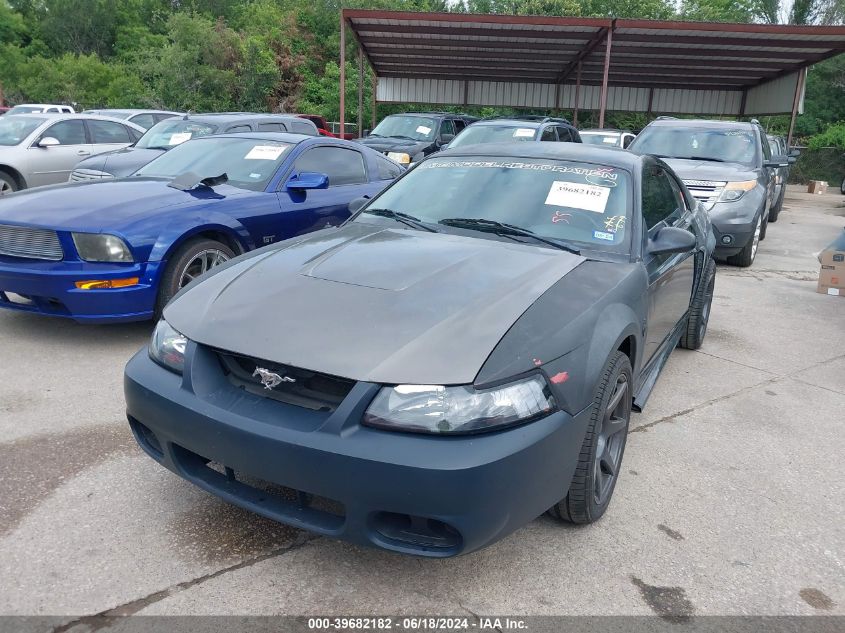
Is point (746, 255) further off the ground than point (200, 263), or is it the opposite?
point (200, 263)

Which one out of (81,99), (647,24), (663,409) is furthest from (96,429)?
(81,99)

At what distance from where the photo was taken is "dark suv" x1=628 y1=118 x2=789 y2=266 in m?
8.15

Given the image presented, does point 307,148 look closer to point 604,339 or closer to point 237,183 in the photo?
point 237,183

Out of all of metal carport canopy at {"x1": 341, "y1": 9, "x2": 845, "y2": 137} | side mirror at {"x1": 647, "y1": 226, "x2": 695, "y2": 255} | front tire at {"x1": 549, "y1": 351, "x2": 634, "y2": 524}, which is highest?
metal carport canopy at {"x1": 341, "y1": 9, "x2": 845, "y2": 137}

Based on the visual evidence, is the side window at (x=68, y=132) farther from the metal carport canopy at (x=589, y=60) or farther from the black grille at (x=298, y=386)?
the black grille at (x=298, y=386)

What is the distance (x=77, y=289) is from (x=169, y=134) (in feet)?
21.1

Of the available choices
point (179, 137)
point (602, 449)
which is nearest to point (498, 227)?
point (602, 449)

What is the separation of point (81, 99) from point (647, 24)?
31911 mm

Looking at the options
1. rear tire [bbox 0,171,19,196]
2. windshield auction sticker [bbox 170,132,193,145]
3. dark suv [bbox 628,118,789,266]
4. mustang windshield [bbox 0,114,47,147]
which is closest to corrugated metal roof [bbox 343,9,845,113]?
windshield auction sticker [bbox 170,132,193,145]

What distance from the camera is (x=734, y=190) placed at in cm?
815

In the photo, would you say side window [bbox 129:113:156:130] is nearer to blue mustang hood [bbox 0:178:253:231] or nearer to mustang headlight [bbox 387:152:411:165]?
mustang headlight [bbox 387:152:411:165]

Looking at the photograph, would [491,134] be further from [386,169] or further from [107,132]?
[107,132]

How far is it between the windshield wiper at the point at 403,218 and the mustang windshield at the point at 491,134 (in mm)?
7847

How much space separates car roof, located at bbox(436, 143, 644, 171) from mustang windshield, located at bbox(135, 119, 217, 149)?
710 centimetres
